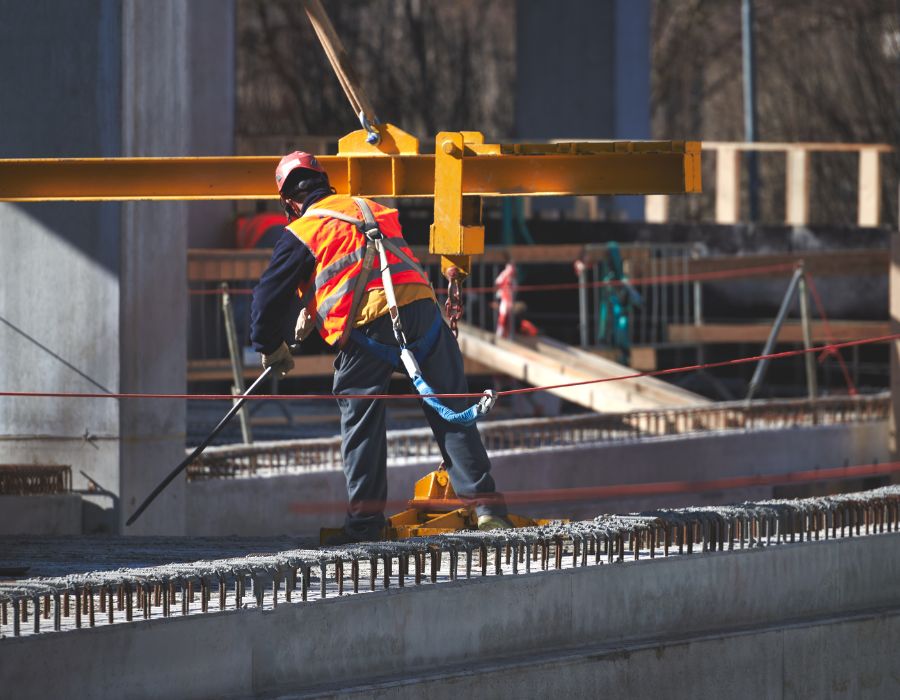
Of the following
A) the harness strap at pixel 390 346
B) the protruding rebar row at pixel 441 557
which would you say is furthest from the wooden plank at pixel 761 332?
the harness strap at pixel 390 346

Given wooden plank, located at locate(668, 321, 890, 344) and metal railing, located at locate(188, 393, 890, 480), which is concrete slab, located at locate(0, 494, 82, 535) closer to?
metal railing, located at locate(188, 393, 890, 480)

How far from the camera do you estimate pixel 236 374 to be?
12898mm

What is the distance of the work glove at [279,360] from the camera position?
8.67m

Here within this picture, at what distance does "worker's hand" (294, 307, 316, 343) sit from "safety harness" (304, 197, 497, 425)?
167mm

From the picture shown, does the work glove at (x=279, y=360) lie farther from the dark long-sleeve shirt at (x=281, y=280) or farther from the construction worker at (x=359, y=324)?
the dark long-sleeve shirt at (x=281, y=280)

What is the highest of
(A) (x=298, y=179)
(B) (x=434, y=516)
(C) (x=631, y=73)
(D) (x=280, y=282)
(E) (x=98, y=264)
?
(C) (x=631, y=73)

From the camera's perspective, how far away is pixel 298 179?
874 centimetres

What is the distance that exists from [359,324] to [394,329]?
0.58 feet

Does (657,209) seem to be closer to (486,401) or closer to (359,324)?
(359,324)

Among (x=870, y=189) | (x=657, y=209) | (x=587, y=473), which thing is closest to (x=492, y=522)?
(x=587, y=473)

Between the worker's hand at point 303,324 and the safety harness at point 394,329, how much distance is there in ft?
0.55

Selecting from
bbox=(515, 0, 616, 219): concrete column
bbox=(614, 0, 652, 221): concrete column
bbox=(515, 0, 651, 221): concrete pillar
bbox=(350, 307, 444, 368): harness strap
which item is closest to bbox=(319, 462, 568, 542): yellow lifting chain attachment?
bbox=(350, 307, 444, 368): harness strap

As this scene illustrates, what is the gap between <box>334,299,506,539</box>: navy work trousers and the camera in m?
8.62

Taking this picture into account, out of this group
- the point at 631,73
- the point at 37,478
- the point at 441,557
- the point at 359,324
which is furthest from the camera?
the point at 631,73
